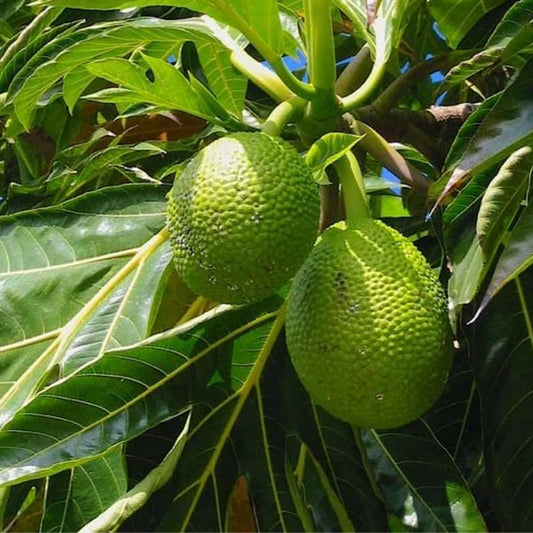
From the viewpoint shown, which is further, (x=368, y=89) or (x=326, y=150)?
(x=368, y=89)

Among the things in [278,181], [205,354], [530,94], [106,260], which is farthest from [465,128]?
[106,260]

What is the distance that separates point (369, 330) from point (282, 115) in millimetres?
269

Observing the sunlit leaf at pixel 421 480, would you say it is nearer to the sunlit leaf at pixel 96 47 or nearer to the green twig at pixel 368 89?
the green twig at pixel 368 89

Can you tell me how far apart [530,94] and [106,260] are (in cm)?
63

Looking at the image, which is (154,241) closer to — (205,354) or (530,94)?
(205,354)

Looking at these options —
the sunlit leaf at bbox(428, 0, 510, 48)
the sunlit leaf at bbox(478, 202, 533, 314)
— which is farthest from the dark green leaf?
the sunlit leaf at bbox(428, 0, 510, 48)

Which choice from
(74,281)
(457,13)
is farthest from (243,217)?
(457,13)

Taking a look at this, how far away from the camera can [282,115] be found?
3.56 feet

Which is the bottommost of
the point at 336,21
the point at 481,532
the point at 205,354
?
the point at 481,532

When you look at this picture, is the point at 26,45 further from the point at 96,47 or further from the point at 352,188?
the point at 352,188

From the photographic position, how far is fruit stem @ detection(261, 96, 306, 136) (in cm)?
105

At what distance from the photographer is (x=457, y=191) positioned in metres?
1.08

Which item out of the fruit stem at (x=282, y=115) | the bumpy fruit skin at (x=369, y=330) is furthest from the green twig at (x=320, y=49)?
the bumpy fruit skin at (x=369, y=330)

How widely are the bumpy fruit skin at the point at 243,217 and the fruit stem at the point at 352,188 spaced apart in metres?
0.10
